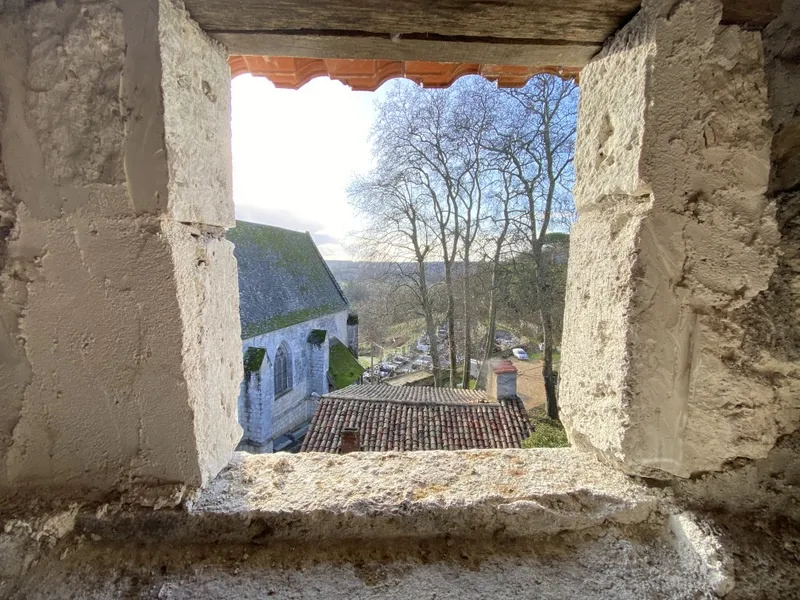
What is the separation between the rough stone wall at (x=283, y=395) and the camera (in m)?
10.0

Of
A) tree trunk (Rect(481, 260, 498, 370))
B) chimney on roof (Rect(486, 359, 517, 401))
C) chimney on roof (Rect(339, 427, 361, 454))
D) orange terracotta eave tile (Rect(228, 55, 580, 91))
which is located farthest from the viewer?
tree trunk (Rect(481, 260, 498, 370))

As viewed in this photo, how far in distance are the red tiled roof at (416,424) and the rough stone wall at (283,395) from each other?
386cm

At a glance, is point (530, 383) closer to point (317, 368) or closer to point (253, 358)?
point (317, 368)

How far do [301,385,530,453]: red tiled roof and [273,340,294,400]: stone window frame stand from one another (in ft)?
17.4

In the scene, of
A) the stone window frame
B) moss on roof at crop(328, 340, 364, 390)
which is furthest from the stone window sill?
moss on roof at crop(328, 340, 364, 390)

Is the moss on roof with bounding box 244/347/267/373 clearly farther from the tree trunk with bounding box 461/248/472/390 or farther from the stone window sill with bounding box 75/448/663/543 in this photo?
the stone window sill with bounding box 75/448/663/543

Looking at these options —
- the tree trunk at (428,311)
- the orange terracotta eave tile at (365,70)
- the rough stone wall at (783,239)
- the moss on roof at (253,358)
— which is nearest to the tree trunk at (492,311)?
the tree trunk at (428,311)

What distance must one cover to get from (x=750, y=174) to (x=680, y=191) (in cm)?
18

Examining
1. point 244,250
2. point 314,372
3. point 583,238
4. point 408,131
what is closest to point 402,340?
point 314,372

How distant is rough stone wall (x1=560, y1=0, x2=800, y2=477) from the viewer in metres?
0.91

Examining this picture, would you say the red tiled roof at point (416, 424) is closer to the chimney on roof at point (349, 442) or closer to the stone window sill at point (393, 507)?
the chimney on roof at point (349, 442)

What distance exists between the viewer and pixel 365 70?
132cm

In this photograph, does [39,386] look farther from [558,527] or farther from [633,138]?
[633,138]

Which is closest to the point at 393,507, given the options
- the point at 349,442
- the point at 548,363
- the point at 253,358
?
the point at 349,442
